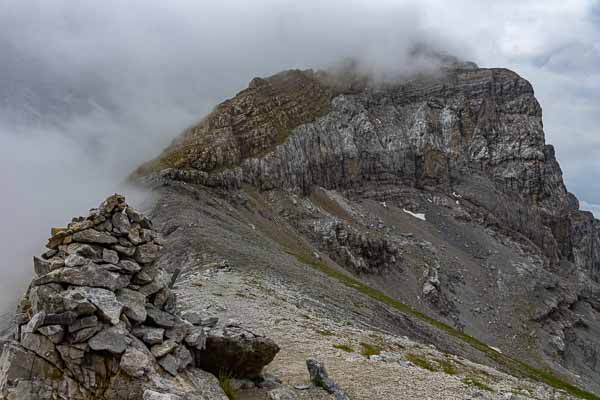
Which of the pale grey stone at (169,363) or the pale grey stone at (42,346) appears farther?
the pale grey stone at (169,363)

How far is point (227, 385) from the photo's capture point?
19.5 meters

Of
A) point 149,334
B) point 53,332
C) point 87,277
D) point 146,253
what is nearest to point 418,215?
point 146,253

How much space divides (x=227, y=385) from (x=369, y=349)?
16.1 m

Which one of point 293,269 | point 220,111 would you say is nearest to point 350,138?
point 220,111

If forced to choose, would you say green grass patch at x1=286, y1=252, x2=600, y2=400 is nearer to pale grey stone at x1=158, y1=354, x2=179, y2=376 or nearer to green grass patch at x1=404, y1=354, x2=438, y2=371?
green grass patch at x1=404, y1=354, x2=438, y2=371

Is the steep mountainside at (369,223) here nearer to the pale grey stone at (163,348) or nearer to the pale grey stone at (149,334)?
the pale grey stone at (149,334)

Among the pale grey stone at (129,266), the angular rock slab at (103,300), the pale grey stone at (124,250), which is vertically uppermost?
the pale grey stone at (124,250)

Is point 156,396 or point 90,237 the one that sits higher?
point 90,237

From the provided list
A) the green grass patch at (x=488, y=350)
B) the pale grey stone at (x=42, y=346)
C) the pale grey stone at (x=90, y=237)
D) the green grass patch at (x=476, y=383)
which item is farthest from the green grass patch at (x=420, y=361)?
the green grass patch at (x=488, y=350)

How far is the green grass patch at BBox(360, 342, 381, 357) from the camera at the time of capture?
32031 mm

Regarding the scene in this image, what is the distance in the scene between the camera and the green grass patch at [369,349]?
105 feet

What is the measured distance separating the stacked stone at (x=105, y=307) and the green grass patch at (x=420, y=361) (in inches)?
663

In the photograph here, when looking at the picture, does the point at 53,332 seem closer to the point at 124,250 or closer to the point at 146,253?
the point at 124,250

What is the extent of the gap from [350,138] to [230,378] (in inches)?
6482
